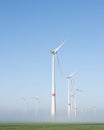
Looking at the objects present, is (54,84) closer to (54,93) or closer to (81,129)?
(54,93)

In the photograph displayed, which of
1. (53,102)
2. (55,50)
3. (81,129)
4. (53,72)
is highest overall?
(55,50)

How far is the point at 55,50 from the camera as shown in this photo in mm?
87188

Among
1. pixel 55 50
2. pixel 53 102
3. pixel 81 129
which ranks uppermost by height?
pixel 55 50

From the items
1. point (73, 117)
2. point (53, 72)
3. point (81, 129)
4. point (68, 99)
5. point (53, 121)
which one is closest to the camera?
point (81, 129)

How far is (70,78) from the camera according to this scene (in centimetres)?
10638

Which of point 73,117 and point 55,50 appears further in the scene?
point 73,117

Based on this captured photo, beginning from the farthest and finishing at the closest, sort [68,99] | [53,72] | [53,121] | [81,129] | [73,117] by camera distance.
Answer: [73,117] < [68,99] < [53,121] < [53,72] < [81,129]

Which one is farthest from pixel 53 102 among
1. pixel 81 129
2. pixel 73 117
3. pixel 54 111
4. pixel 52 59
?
pixel 73 117

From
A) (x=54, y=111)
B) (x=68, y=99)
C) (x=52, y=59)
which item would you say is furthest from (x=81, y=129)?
(x=68, y=99)

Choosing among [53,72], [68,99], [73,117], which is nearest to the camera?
[53,72]

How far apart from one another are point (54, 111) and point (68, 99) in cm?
2285

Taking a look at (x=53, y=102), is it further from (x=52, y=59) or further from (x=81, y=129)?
(x=81, y=129)

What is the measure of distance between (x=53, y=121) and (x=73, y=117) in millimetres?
25685

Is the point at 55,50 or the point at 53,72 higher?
the point at 55,50
